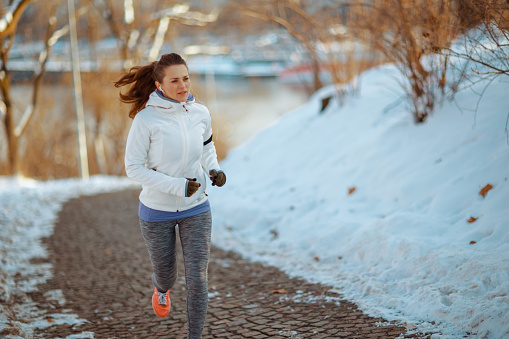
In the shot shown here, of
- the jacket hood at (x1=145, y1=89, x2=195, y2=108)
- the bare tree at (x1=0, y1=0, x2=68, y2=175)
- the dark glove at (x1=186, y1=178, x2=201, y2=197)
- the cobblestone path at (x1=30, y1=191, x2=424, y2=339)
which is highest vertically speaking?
the bare tree at (x1=0, y1=0, x2=68, y2=175)

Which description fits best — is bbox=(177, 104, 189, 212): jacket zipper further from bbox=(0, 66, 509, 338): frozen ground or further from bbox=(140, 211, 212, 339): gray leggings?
bbox=(0, 66, 509, 338): frozen ground

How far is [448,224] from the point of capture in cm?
530

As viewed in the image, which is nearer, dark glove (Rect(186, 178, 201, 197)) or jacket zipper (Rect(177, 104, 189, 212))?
dark glove (Rect(186, 178, 201, 197))

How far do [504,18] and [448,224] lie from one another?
6.34ft

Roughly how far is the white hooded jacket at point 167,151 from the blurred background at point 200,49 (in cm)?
36

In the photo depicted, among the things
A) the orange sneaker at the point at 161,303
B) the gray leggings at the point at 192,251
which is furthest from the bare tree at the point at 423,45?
the orange sneaker at the point at 161,303

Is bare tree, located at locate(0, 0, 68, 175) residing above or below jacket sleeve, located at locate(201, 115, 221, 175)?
above

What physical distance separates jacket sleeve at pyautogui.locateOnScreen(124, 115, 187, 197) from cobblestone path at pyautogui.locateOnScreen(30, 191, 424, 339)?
136cm

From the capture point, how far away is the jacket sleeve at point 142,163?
3205 millimetres

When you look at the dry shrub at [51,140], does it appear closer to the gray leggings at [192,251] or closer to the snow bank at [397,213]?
the snow bank at [397,213]

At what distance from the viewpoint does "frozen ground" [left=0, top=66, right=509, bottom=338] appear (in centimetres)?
411

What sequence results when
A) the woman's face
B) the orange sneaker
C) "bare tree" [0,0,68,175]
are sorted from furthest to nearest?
"bare tree" [0,0,68,175]
the orange sneaker
the woman's face

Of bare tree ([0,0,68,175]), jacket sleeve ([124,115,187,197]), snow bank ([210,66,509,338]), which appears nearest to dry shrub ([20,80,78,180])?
bare tree ([0,0,68,175])

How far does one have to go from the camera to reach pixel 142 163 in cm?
327
